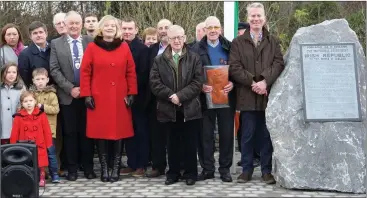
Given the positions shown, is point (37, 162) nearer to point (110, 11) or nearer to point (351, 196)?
point (351, 196)

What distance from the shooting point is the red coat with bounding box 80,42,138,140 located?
23.6ft

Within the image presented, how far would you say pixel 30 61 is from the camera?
7.51 metres

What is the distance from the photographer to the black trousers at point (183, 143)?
709 centimetres

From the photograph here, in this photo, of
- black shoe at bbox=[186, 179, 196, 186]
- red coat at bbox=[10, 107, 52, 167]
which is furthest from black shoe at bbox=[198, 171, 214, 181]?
red coat at bbox=[10, 107, 52, 167]

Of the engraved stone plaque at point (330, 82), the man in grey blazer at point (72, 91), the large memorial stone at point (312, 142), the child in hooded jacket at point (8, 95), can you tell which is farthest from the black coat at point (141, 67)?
the engraved stone plaque at point (330, 82)

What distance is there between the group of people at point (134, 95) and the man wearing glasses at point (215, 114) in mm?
12

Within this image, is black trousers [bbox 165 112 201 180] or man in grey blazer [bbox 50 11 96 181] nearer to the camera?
black trousers [bbox 165 112 201 180]

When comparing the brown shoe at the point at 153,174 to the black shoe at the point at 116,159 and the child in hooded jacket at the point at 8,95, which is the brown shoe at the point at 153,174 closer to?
the black shoe at the point at 116,159

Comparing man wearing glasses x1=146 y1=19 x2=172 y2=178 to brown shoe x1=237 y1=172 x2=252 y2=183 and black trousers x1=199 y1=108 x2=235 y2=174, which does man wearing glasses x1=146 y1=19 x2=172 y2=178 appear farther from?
brown shoe x1=237 y1=172 x2=252 y2=183

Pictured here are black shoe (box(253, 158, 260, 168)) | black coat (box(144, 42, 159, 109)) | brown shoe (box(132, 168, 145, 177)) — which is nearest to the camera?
black coat (box(144, 42, 159, 109))


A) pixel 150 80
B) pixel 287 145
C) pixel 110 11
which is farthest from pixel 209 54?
pixel 110 11

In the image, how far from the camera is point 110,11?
16953 millimetres

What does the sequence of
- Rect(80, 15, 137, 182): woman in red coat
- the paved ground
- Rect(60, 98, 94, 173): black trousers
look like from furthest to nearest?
Rect(60, 98, 94, 173): black trousers < Rect(80, 15, 137, 182): woman in red coat < the paved ground

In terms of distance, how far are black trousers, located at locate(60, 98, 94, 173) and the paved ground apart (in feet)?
0.89
